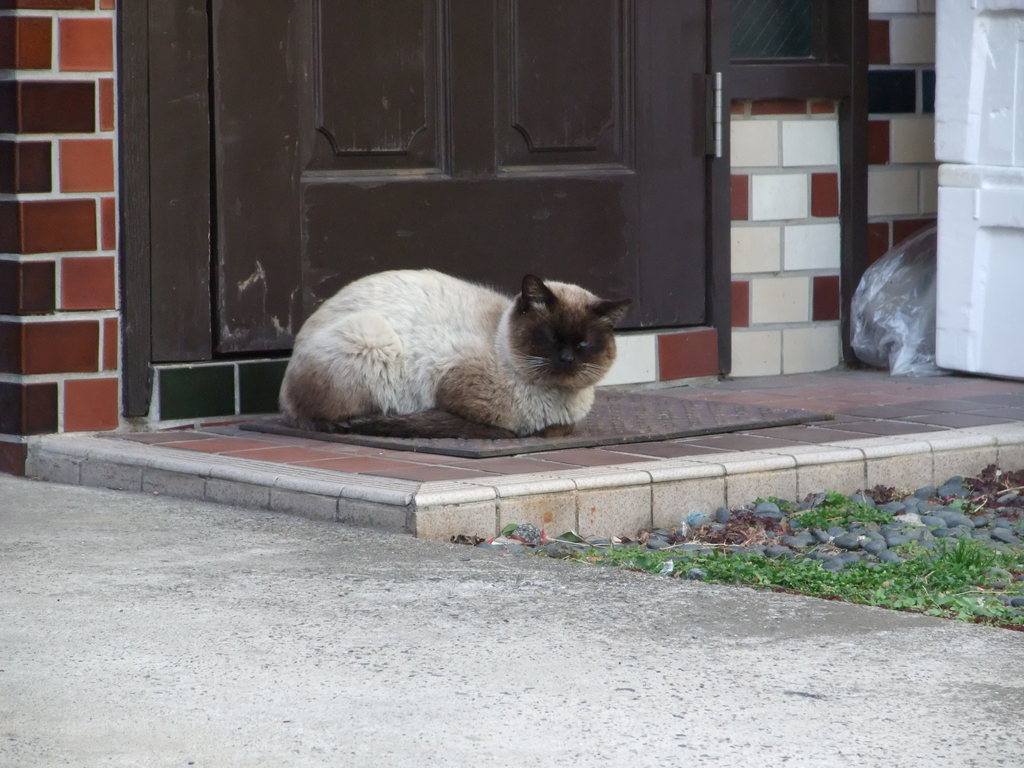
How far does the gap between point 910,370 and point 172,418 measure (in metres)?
3.18

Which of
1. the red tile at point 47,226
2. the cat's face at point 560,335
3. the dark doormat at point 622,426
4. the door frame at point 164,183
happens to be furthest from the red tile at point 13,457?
the cat's face at point 560,335

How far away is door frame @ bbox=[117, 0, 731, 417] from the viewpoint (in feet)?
18.8

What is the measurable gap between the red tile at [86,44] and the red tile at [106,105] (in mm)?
48

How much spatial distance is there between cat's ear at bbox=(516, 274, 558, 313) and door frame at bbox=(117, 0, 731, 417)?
4.04 ft

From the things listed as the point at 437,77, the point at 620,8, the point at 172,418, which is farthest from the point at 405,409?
the point at 620,8

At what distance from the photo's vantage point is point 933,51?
7.60 metres

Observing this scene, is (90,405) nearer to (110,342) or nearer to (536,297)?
(110,342)

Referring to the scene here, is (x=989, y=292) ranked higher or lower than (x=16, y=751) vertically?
higher

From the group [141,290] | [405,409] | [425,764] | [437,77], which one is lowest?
[425,764]

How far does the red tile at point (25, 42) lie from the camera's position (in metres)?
5.47

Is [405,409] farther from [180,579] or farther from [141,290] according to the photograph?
[180,579]

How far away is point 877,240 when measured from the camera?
7.61 m

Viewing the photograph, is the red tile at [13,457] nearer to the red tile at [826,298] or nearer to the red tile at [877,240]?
the red tile at [826,298]

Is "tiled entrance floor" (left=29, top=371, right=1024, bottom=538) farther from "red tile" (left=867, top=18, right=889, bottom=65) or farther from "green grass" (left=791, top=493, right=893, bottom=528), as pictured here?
"red tile" (left=867, top=18, right=889, bottom=65)
